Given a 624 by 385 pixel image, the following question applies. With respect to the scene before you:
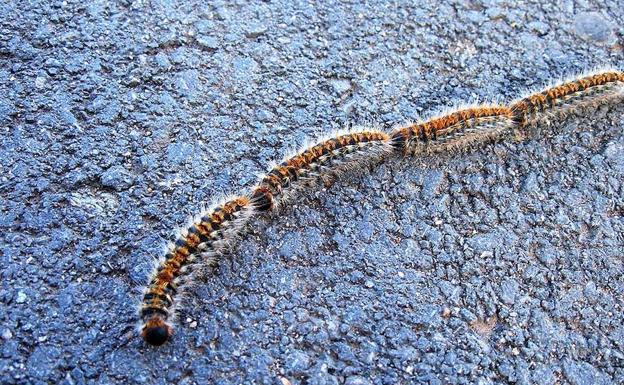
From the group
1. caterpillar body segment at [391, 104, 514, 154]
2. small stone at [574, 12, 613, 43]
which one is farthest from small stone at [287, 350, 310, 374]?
small stone at [574, 12, 613, 43]

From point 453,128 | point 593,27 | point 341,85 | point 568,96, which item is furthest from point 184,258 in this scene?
point 593,27

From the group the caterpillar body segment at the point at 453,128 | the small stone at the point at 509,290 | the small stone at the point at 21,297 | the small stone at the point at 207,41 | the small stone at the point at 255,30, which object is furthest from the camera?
the small stone at the point at 255,30

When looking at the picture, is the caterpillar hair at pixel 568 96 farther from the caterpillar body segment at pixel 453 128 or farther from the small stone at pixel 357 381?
the small stone at pixel 357 381

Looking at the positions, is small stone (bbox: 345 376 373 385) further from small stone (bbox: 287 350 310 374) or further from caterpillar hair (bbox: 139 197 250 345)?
caterpillar hair (bbox: 139 197 250 345)

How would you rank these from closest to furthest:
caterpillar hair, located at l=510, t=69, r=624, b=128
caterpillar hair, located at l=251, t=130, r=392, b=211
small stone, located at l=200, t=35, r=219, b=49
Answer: caterpillar hair, located at l=251, t=130, r=392, b=211 < caterpillar hair, located at l=510, t=69, r=624, b=128 < small stone, located at l=200, t=35, r=219, b=49

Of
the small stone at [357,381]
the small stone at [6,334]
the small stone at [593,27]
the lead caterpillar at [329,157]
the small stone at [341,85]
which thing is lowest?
the small stone at [357,381]

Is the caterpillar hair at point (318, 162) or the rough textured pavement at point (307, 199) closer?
the rough textured pavement at point (307, 199)

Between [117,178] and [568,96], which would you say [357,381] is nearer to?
[117,178]

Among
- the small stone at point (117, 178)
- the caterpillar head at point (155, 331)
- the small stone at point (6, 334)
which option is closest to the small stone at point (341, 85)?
the small stone at point (117, 178)
